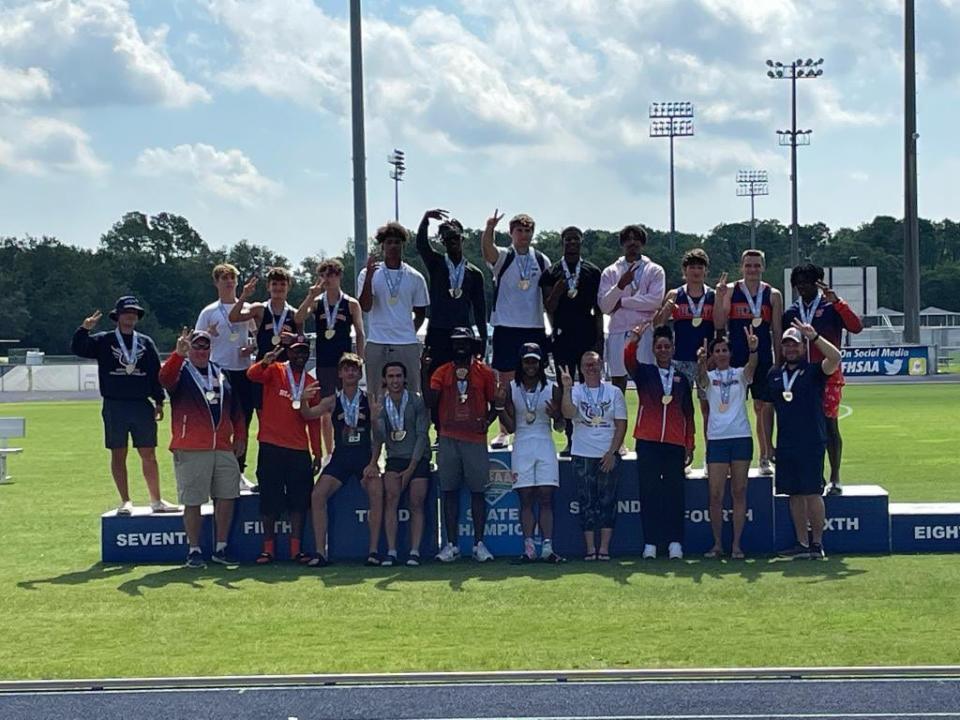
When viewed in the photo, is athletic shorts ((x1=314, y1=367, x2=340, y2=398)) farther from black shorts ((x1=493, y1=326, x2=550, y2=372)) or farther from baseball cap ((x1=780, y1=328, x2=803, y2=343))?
baseball cap ((x1=780, y1=328, x2=803, y2=343))

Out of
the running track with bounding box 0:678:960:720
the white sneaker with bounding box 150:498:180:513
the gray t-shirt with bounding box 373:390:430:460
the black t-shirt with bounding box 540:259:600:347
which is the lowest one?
the running track with bounding box 0:678:960:720

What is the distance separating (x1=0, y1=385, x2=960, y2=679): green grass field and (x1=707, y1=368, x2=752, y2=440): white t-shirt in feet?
3.35

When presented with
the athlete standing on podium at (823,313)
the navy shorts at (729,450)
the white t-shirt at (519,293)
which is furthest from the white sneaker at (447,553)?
the athlete standing on podium at (823,313)

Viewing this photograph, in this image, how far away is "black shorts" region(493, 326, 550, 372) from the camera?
1178cm

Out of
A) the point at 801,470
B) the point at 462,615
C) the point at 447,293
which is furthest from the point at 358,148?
the point at 462,615

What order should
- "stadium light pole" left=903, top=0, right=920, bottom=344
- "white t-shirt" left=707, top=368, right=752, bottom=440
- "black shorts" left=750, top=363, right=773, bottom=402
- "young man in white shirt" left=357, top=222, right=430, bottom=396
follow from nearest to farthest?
"white t-shirt" left=707, top=368, right=752, bottom=440 < "black shorts" left=750, top=363, right=773, bottom=402 < "young man in white shirt" left=357, top=222, right=430, bottom=396 < "stadium light pole" left=903, top=0, right=920, bottom=344

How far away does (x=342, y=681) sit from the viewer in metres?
7.55

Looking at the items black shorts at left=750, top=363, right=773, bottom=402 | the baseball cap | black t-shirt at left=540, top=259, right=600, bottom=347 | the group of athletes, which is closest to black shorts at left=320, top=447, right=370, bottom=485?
the group of athletes

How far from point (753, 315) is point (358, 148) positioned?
1055 centimetres

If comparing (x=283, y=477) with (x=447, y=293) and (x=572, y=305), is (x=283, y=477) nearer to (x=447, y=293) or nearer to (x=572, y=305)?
(x=447, y=293)

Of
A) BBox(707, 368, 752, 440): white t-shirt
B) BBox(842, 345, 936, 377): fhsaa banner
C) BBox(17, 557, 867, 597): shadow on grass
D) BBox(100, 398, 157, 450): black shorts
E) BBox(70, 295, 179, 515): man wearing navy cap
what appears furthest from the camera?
BBox(842, 345, 936, 377): fhsaa banner

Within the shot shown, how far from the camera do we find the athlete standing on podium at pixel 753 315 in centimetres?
1147

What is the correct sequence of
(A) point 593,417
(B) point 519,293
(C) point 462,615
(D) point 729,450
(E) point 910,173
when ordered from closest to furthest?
(C) point 462,615
(D) point 729,450
(A) point 593,417
(B) point 519,293
(E) point 910,173

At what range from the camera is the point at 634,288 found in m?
11.6
